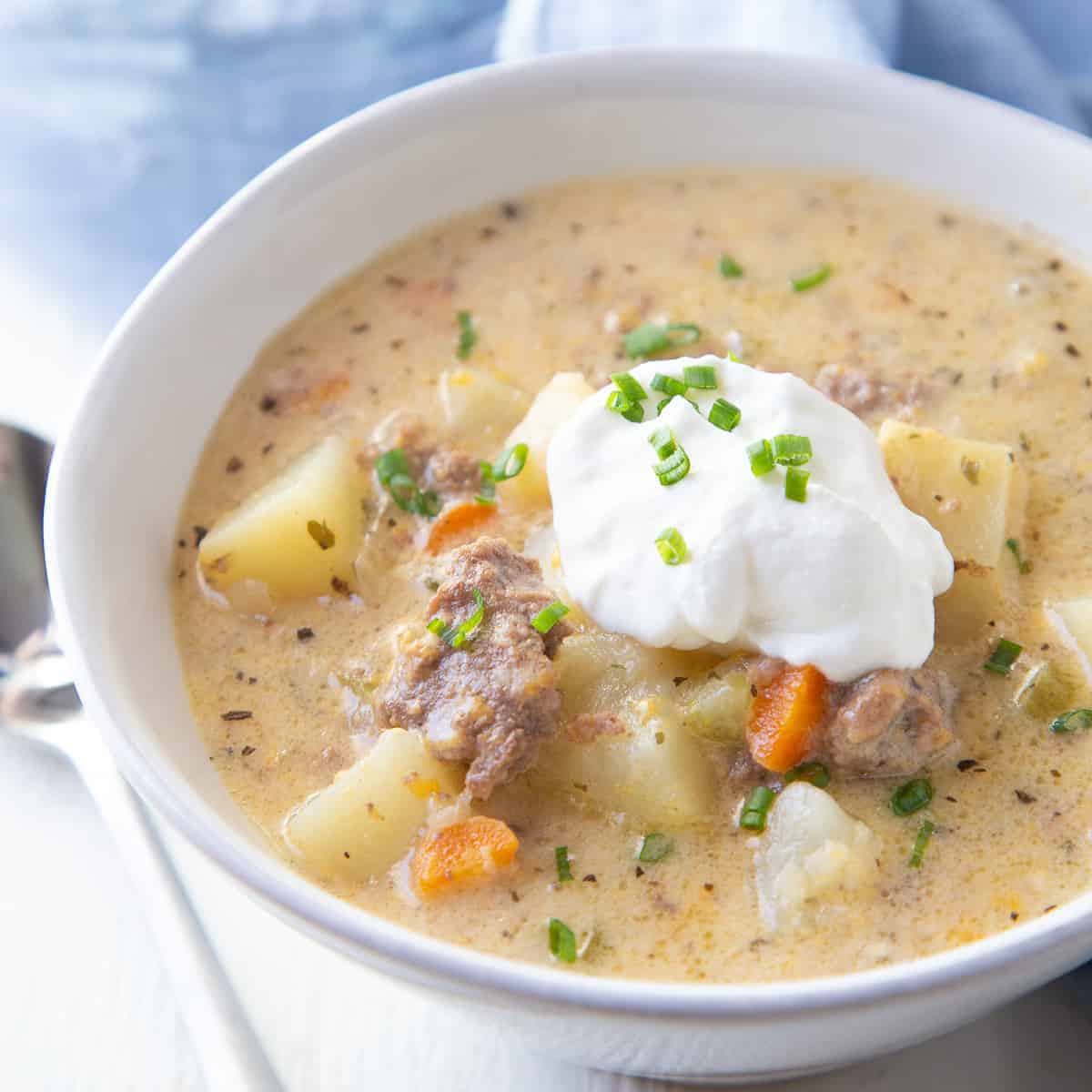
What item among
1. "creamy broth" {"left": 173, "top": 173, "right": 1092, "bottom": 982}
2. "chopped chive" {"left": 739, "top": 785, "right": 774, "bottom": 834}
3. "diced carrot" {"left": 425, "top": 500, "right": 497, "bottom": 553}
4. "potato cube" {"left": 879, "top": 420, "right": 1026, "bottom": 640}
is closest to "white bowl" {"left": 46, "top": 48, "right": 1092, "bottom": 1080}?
"creamy broth" {"left": 173, "top": 173, "right": 1092, "bottom": 982}

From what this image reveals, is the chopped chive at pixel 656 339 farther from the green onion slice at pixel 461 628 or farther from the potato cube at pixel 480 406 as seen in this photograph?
the green onion slice at pixel 461 628

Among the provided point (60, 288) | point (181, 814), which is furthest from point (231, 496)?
point (60, 288)

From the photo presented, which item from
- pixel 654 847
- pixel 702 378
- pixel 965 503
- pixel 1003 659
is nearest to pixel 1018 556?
pixel 965 503

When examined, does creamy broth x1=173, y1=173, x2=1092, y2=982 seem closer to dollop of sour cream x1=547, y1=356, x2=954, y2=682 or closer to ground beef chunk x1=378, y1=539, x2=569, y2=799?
ground beef chunk x1=378, y1=539, x2=569, y2=799

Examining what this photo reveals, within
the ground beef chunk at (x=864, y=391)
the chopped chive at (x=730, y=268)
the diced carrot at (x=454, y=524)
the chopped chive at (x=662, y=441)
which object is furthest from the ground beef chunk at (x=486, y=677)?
the chopped chive at (x=730, y=268)

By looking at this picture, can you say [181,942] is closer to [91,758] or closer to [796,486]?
[91,758]
